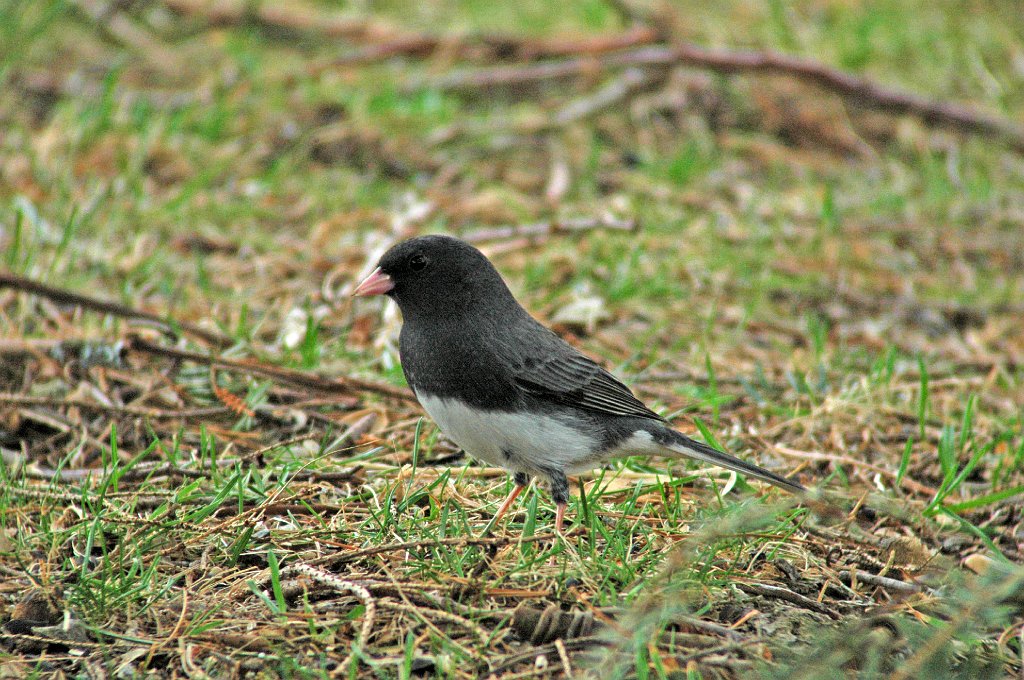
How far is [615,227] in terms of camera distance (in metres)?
4.72

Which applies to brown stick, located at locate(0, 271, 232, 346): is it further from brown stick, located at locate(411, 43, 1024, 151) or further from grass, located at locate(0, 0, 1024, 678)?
brown stick, located at locate(411, 43, 1024, 151)

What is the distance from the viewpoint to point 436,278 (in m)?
3.06

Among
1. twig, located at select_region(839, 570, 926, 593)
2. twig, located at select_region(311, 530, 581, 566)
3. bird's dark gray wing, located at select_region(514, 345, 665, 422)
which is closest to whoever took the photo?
twig, located at select_region(311, 530, 581, 566)

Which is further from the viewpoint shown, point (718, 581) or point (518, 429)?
point (518, 429)

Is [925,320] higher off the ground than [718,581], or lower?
lower

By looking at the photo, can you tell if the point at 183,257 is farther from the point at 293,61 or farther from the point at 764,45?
the point at 764,45

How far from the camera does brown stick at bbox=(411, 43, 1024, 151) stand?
5914 millimetres

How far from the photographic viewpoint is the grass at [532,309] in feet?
7.63

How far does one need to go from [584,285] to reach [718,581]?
2151 millimetres

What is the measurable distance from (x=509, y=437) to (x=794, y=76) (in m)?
3.93

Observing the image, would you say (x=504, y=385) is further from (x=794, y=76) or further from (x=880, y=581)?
(x=794, y=76)

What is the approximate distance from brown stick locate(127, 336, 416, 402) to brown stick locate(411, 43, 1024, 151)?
3.00 metres

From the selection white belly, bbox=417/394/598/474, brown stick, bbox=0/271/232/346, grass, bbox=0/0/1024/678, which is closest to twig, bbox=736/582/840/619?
grass, bbox=0/0/1024/678

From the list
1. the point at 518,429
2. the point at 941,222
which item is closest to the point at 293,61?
the point at 941,222
